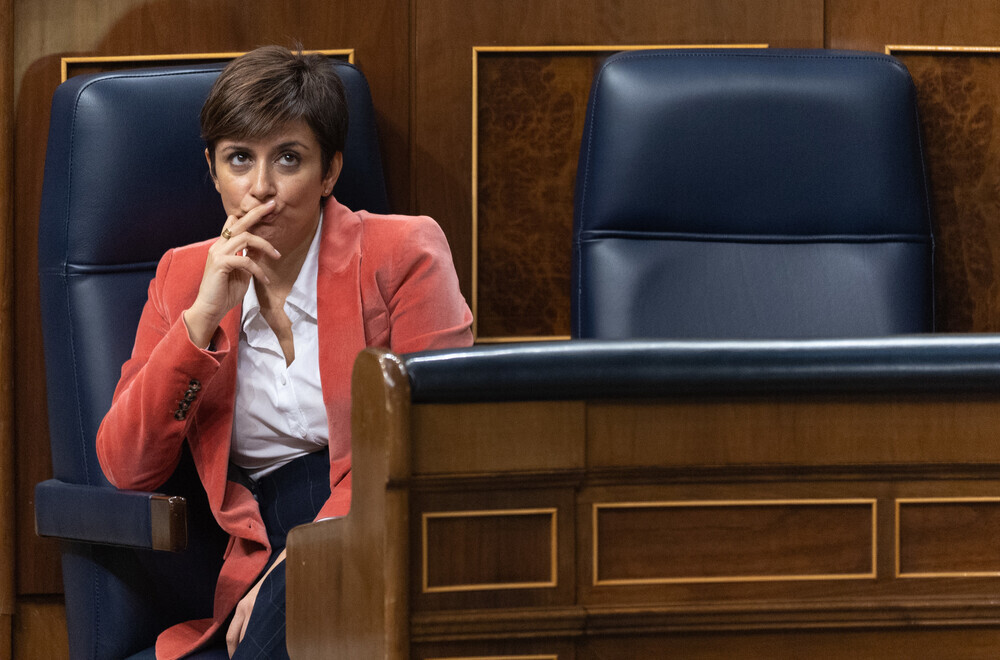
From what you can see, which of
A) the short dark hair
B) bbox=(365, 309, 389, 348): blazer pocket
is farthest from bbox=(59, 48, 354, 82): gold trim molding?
bbox=(365, 309, 389, 348): blazer pocket

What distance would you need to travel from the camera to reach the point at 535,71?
1.64m

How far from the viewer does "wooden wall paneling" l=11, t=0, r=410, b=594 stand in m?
1.63

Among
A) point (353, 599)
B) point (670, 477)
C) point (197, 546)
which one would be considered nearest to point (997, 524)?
point (670, 477)

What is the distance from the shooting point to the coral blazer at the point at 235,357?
45.5 inches

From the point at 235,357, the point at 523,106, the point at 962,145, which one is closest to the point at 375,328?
the point at 235,357

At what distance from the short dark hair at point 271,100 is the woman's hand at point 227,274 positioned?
0.34 ft

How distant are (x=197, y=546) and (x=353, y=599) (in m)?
0.62

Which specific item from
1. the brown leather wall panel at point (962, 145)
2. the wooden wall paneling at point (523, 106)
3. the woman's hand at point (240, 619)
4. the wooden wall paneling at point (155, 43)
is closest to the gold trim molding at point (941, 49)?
the brown leather wall panel at point (962, 145)

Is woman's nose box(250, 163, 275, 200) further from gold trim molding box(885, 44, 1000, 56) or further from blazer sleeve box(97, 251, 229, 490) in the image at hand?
gold trim molding box(885, 44, 1000, 56)

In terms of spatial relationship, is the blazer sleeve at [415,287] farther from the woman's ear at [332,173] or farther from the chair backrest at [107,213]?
the chair backrest at [107,213]

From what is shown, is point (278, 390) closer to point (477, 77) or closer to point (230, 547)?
point (230, 547)

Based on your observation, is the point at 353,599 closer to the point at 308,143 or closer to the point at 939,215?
the point at 308,143

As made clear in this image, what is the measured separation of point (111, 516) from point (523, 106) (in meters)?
0.93

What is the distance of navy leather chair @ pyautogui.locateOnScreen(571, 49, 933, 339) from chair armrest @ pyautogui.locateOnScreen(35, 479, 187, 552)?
66 cm
